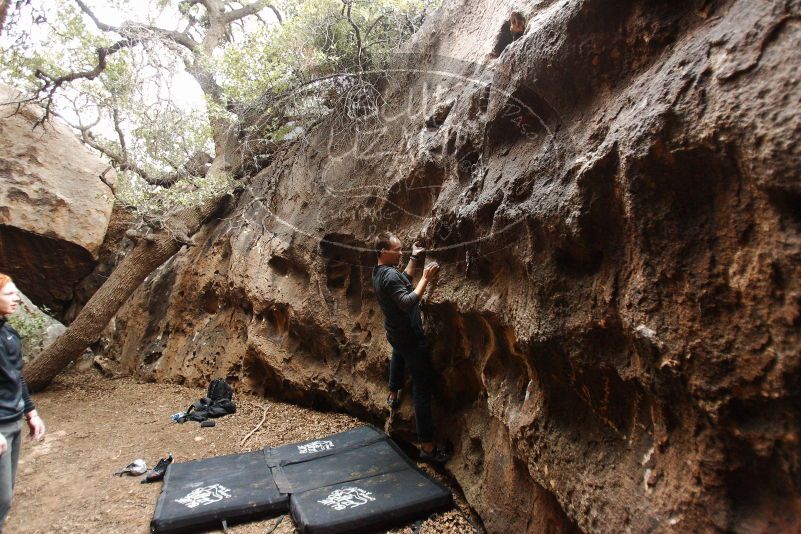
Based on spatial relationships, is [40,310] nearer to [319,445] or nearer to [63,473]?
[63,473]

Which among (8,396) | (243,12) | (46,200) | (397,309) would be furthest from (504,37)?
(46,200)

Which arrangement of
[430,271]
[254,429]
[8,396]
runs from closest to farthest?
[8,396] < [430,271] < [254,429]

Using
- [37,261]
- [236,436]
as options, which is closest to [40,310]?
[37,261]

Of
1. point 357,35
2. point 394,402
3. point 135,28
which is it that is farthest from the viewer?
point 135,28

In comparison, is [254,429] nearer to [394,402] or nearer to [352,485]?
[394,402]

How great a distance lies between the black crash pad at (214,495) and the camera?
9.59 feet

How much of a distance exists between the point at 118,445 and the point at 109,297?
2636 millimetres

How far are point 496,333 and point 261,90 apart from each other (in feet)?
14.1

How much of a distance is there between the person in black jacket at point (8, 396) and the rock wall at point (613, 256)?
8.19 feet

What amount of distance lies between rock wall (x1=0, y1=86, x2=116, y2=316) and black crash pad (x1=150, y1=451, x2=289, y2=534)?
196 inches

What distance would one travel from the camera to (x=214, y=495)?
318 centimetres

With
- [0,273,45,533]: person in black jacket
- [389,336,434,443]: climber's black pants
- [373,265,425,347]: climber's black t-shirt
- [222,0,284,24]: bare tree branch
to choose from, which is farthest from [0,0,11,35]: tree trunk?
[389,336,434,443]: climber's black pants

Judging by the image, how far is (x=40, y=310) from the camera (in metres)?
7.24

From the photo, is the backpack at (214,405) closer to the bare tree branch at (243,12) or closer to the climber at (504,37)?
the climber at (504,37)
